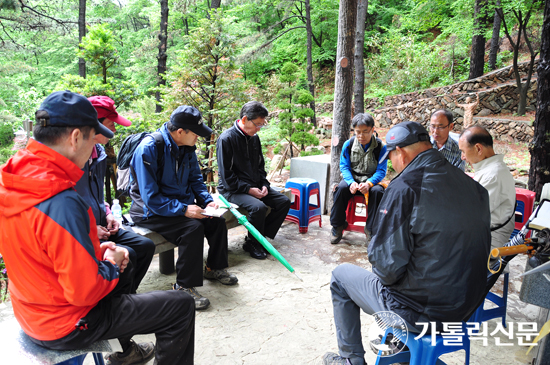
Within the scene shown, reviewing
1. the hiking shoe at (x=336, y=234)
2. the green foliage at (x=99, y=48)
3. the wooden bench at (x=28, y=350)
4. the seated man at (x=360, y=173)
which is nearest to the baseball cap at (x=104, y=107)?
the wooden bench at (x=28, y=350)

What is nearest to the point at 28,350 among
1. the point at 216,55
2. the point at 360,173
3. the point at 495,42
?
the point at 360,173


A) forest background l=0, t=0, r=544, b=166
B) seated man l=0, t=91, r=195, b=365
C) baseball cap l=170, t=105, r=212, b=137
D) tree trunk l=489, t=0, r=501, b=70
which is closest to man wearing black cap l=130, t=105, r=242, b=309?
baseball cap l=170, t=105, r=212, b=137

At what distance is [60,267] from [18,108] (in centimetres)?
1412

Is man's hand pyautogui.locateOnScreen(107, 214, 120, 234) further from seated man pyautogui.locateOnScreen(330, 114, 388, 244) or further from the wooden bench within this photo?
seated man pyautogui.locateOnScreen(330, 114, 388, 244)

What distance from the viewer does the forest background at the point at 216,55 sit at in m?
6.13

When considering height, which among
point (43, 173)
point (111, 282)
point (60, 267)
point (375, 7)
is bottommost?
point (111, 282)

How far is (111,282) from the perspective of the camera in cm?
154

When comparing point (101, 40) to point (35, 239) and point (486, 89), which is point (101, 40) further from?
point (486, 89)

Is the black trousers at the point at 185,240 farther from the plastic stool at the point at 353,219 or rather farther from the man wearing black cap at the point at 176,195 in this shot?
the plastic stool at the point at 353,219

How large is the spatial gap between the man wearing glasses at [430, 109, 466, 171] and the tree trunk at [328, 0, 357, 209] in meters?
1.41

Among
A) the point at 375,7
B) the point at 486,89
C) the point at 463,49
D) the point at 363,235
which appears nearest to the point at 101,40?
the point at 363,235

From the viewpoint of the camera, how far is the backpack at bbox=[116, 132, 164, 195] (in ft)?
9.50

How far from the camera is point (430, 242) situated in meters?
1.59

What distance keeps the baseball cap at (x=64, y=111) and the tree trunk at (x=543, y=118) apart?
550 centimetres
